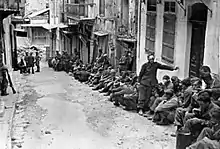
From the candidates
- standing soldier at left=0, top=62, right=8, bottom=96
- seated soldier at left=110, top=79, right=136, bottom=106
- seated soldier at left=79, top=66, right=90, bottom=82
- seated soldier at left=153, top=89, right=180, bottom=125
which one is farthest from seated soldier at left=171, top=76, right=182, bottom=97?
seated soldier at left=79, top=66, right=90, bottom=82

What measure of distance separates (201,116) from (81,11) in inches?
706

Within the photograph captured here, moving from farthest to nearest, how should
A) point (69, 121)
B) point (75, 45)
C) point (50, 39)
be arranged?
point (50, 39) < point (75, 45) < point (69, 121)

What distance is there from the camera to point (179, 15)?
1122 centimetres

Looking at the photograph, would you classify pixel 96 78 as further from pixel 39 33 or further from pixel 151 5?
pixel 39 33

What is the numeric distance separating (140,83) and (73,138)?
3085 mm

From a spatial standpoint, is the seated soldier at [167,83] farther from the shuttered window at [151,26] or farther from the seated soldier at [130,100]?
the shuttered window at [151,26]

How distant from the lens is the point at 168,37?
12156 millimetres

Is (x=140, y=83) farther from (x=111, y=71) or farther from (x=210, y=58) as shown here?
(x=111, y=71)

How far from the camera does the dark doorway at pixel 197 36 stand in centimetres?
1035

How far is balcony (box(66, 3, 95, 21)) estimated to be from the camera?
22.1 meters

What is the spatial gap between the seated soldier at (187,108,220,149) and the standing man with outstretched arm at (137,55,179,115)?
16.5 ft

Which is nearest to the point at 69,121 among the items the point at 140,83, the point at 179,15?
the point at 140,83

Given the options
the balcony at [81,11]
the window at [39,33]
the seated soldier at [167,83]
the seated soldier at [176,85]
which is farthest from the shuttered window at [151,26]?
the window at [39,33]

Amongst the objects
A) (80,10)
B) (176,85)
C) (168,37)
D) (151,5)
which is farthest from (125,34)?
(80,10)
